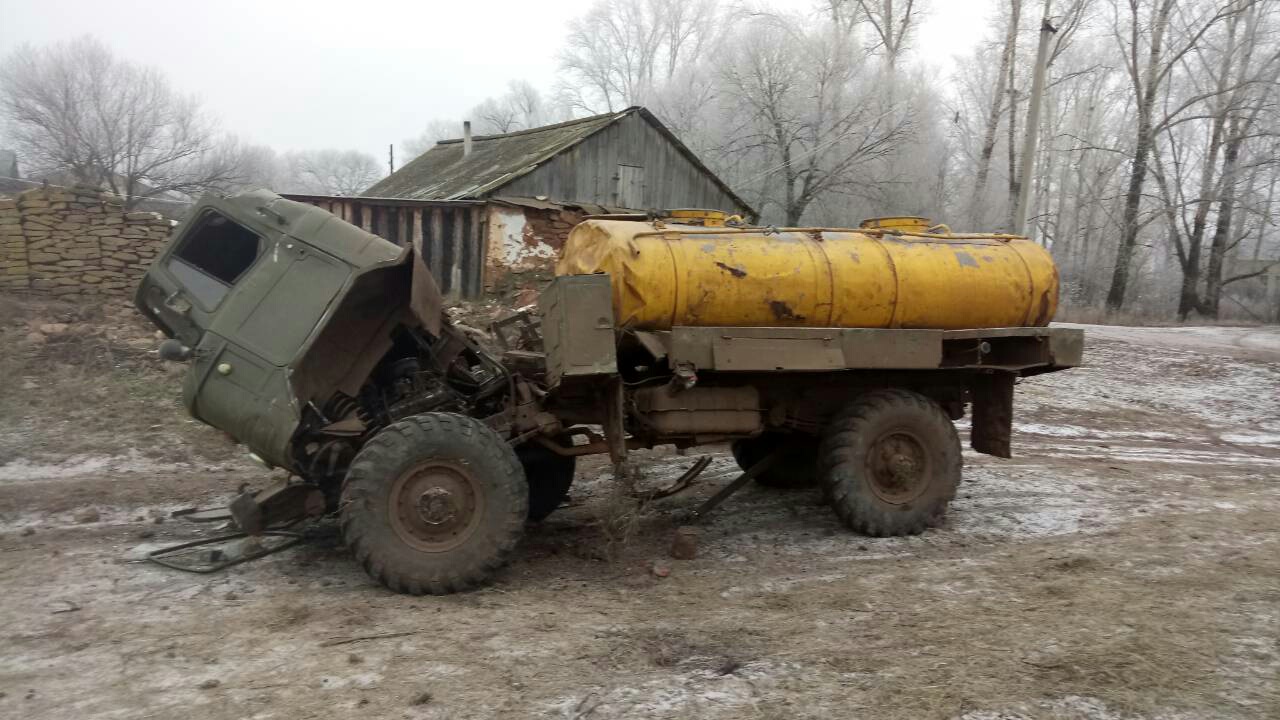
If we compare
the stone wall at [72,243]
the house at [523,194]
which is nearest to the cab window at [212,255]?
the stone wall at [72,243]

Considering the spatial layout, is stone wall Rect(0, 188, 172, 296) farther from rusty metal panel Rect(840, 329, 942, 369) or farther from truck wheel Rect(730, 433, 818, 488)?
rusty metal panel Rect(840, 329, 942, 369)

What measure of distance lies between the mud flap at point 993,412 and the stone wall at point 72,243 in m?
11.9

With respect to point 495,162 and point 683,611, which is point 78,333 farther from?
point 495,162

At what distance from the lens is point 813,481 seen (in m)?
8.09

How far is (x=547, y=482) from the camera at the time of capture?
7.09 metres

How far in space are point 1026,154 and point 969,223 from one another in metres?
15.6

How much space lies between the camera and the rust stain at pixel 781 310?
6172 mm

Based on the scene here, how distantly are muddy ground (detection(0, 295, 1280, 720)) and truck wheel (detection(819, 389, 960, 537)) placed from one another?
21 cm

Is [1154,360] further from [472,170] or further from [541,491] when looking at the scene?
[472,170]

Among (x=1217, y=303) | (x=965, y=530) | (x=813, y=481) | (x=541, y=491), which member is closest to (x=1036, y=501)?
(x=965, y=530)

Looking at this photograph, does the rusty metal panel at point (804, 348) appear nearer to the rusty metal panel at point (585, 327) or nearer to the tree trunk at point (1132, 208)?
the rusty metal panel at point (585, 327)

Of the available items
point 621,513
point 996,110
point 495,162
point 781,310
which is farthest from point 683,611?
point 996,110

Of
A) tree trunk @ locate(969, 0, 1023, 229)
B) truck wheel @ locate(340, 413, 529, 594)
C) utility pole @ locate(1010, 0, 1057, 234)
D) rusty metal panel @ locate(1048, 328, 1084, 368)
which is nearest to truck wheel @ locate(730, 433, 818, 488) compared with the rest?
rusty metal panel @ locate(1048, 328, 1084, 368)

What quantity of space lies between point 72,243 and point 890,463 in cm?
1212
